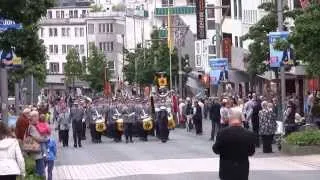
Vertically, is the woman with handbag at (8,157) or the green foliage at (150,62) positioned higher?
the green foliage at (150,62)

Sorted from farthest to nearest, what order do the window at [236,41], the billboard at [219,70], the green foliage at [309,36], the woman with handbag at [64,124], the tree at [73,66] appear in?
1. the tree at [73,66]
2. the window at [236,41]
3. the billboard at [219,70]
4. the woman with handbag at [64,124]
5. the green foliage at [309,36]

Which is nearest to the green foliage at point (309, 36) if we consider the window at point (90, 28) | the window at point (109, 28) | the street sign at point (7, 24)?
the street sign at point (7, 24)

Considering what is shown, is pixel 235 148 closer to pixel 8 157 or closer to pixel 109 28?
pixel 8 157

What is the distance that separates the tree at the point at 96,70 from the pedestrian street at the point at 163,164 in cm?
8880

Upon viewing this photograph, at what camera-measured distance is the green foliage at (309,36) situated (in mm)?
27016

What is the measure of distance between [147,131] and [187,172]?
17384 millimetres

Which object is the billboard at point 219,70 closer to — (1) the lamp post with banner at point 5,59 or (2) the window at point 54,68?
(1) the lamp post with banner at point 5,59

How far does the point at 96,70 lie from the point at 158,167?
101m

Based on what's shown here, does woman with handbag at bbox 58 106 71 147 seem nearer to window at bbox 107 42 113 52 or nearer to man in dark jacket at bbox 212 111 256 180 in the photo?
man in dark jacket at bbox 212 111 256 180

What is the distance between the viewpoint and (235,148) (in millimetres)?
13609

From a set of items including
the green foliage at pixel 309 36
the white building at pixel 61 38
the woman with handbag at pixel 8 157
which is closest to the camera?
the woman with handbag at pixel 8 157

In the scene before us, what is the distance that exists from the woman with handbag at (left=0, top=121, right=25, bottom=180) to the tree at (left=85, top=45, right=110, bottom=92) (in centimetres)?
11014

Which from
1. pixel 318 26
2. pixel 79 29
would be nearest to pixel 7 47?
pixel 318 26

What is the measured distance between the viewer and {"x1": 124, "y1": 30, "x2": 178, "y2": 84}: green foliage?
8194cm
